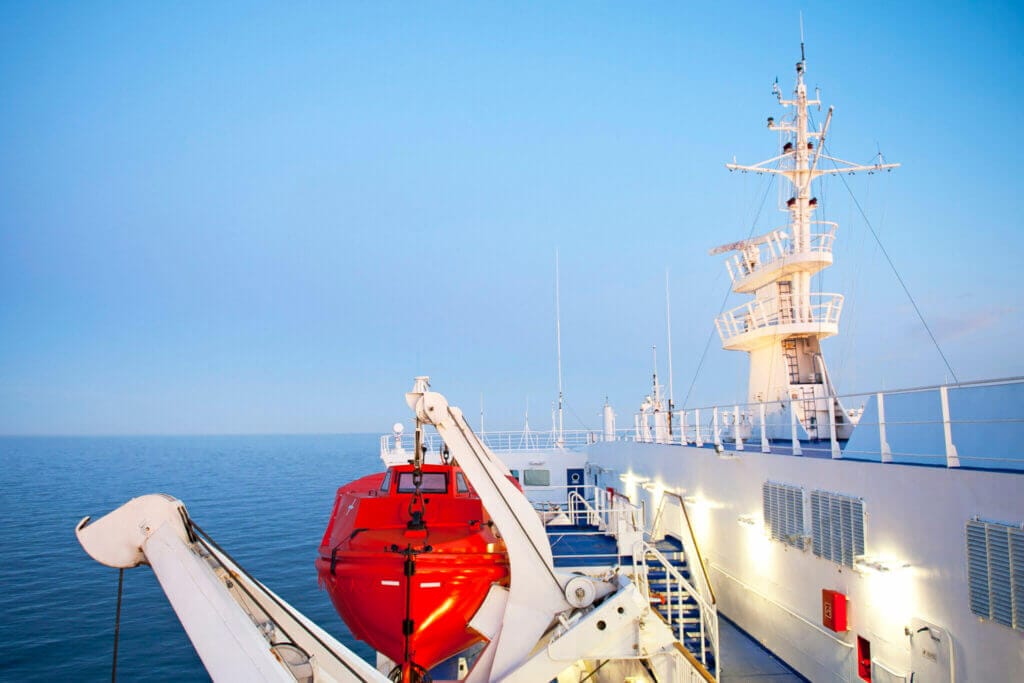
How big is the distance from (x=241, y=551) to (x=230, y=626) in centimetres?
2660

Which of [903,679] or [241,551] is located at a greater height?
[903,679]

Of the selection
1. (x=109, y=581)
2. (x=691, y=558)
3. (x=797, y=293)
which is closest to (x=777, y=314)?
(x=797, y=293)

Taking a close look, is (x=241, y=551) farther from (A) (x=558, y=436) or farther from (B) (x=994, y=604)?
(B) (x=994, y=604)

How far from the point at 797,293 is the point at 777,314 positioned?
687 millimetres

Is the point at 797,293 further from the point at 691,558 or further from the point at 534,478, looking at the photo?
the point at 534,478

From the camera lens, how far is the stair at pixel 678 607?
9852 millimetres

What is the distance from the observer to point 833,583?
8352mm

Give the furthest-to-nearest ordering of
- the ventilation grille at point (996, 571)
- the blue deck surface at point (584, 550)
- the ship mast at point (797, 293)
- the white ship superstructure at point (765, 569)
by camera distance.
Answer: the ship mast at point (797, 293), the blue deck surface at point (584, 550), the ventilation grille at point (996, 571), the white ship superstructure at point (765, 569)

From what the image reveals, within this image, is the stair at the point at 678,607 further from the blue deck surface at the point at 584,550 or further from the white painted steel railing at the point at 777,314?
the white painted steel railing at the point at 777,314

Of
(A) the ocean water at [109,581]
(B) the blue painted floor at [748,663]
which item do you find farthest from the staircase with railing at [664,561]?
(A) the ocean water at [109,581]

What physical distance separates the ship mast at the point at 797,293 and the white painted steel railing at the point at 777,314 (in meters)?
0.02

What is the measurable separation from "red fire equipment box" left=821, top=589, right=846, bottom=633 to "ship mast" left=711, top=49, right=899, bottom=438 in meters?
7.04

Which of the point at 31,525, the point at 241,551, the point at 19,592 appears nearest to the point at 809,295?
the point at 241,551

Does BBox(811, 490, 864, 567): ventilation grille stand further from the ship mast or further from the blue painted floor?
the ship mast
